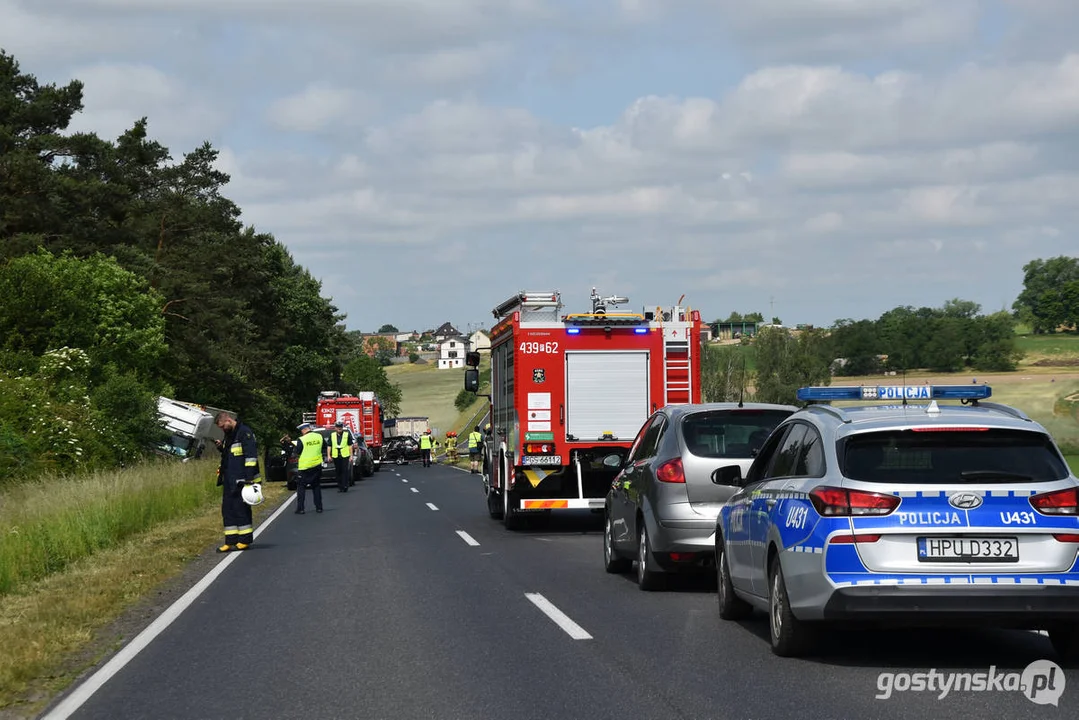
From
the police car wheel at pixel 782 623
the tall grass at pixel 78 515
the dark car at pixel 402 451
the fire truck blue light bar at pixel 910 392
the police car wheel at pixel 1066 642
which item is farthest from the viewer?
the dark car at pixel 402 451

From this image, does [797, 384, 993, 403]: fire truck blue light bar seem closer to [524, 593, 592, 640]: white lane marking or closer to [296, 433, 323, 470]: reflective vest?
[524, 593, 592, 640]: white lane marking

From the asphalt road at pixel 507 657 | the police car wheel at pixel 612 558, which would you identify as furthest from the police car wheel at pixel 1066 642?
the police car wheel at pixel 612 558

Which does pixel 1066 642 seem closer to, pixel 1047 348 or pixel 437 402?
pixel 1047 348

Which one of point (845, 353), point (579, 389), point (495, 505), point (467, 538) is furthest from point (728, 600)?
point (845, 353)

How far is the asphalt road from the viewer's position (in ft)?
23.5

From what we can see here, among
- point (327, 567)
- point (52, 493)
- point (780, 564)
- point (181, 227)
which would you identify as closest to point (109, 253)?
point (181, 227)

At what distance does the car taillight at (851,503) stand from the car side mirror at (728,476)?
2082mm

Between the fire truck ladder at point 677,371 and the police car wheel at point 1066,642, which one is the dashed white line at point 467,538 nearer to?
the fire truck ladder at point 677,371

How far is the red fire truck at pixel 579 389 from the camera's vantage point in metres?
19.8

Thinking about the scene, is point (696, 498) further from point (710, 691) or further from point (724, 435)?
point (710, 691)

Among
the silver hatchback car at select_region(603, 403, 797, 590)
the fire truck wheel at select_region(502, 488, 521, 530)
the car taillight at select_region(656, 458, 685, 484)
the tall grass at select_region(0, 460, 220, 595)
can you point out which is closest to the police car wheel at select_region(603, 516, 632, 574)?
the silver hatchback car at select_region(603, 403, 797, 590)

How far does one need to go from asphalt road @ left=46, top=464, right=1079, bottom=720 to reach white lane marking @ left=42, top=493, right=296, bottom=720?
90mm

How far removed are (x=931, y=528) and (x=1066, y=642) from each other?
1.30 meters

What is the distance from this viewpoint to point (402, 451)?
74.7m
